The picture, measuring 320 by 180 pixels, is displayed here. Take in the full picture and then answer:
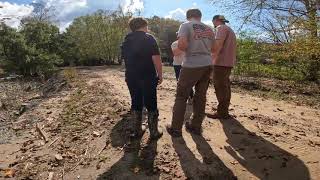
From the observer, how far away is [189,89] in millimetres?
7035

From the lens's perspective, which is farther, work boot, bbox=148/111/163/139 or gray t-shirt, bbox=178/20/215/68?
work boot, bbox=148/111/163/139

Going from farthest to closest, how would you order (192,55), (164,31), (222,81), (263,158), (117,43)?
(164,31) → (117,43) → (222,81) → (192,55) → (263,158)

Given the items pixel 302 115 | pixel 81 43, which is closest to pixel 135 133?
pixel 302 115

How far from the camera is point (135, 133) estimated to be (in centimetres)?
725

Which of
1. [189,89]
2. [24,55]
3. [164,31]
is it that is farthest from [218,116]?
[164,31]

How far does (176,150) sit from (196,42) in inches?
66.5

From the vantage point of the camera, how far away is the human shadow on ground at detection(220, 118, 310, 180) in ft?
19.6

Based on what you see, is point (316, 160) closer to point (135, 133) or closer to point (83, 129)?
point (135, 133)

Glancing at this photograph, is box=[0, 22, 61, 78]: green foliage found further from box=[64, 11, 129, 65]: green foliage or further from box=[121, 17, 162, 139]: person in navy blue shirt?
box=[121, 17, 162, 139]: person in navy blue shirt

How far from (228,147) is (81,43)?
4084 cm

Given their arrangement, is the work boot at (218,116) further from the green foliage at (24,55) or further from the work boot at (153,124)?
the green foliage at (24,55)

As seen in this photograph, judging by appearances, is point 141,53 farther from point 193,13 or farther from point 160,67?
point 193,13

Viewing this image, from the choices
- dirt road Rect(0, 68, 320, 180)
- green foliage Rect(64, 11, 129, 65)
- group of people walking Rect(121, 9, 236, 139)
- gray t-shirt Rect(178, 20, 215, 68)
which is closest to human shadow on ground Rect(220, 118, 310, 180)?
dirt road Rect(0, 68, 320, 180)

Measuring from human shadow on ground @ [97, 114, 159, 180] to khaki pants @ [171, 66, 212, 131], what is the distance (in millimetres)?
575
